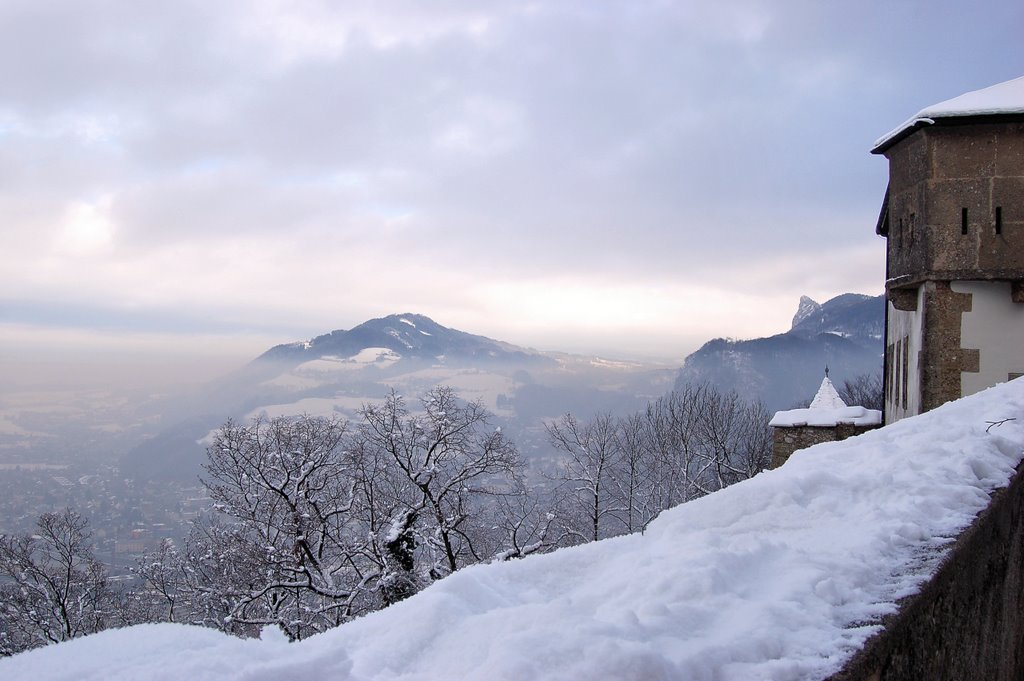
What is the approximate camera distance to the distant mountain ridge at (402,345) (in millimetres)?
115688

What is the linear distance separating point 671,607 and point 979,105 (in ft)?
43.3

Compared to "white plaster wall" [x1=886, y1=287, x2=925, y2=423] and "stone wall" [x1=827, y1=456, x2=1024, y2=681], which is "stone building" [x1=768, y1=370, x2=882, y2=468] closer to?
"white plaster wall" [x1=886, y1=287, x2=925, y2=423]

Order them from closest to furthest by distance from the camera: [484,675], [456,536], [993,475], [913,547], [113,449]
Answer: [484,675] < [913,547] < [993,475] < [456,536] < [113,449]

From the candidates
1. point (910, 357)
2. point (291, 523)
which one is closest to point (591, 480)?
point (291, 523)

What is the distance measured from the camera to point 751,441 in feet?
118

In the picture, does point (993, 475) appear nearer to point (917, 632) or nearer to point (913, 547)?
point (913, 547)

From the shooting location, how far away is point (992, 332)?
40.4 ft

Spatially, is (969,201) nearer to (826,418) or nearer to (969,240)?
(969,240)

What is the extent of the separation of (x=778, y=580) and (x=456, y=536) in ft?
65.1

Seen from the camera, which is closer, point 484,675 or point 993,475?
point 484,675

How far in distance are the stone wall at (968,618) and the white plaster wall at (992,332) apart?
27.7 feet

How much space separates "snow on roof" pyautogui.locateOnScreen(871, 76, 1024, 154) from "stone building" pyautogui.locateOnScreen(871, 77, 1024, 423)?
15 millimetres

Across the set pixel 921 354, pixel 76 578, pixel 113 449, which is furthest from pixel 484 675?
pixel 113 449

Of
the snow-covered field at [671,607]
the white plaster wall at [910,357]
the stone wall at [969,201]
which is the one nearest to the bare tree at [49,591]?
the snow-covered field at [671,607]
